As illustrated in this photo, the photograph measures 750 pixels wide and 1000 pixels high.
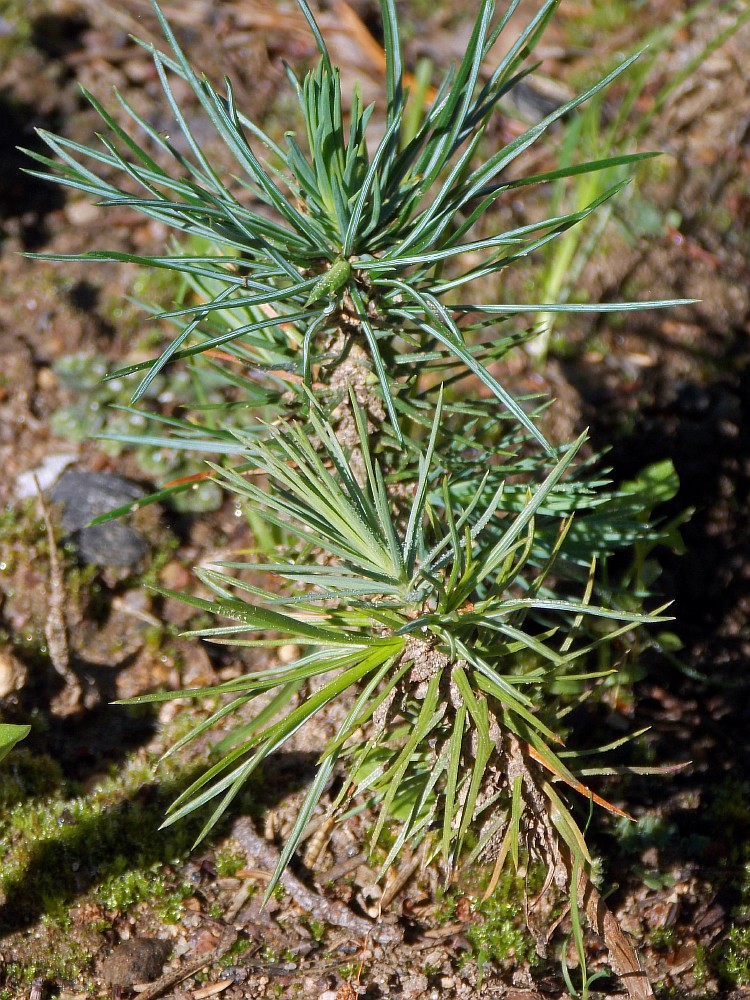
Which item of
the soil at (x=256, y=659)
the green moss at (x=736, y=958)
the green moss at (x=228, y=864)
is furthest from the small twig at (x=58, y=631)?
the green moss at (x=736, y=958)

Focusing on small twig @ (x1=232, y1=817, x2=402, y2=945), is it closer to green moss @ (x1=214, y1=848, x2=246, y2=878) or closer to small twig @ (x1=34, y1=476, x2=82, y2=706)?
green moss @ (x1=214, y1=848, x2=246, y2=878)

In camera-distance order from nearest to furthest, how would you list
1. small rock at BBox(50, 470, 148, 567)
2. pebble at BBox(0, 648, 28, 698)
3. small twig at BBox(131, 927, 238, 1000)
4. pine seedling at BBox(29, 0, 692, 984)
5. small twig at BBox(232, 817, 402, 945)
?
pine seedling at BBox(29, 0, 692, 984) < small twig at BBox(131, 927, 238, 1000) < small twig at BBox(232, 817, 402, 945) < pebble at BBox(0, 648, 28, 698) < small rock at BBox(50, 470, 148, 567)

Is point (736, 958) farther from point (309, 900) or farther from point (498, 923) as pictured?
point (309, 900)

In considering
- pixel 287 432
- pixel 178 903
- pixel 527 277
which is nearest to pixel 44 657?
pixel 178 903

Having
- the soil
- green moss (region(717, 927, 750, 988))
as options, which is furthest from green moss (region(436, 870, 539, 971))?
green moss (region(717, 927, 750, 988))

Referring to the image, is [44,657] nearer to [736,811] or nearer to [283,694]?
[283,694]

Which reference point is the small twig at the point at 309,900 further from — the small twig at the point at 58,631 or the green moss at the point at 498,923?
the small twig at the point at 58,631
